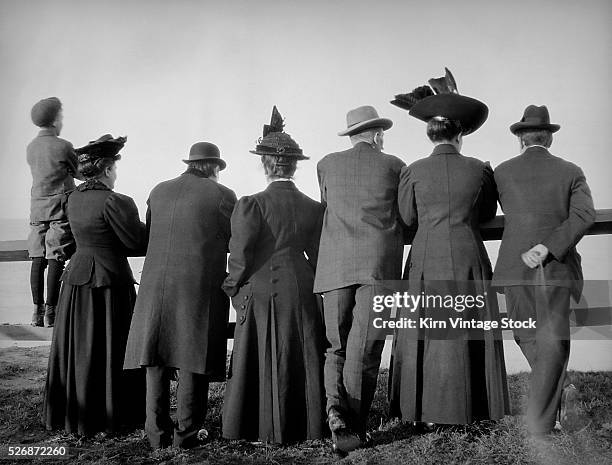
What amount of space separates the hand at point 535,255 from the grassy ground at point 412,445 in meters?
0.83

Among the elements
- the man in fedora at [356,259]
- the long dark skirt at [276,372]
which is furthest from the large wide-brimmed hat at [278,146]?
the long dark skirt at [276,372]

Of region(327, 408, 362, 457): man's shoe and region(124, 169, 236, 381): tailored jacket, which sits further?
region(124, 169, 236, 381): tailored jacket

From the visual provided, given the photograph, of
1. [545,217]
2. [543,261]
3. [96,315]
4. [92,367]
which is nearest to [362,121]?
[545,217]

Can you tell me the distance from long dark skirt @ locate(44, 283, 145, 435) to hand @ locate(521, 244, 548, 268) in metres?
2.96

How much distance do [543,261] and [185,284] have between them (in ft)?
8.00

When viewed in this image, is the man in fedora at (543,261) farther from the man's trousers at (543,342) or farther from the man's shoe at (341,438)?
the man's shoe at (341,438)

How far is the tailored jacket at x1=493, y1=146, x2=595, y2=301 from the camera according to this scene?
153 inches

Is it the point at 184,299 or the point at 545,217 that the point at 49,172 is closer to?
the point at 184,299

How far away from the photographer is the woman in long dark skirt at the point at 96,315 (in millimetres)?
4578

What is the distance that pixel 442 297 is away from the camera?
405 cm

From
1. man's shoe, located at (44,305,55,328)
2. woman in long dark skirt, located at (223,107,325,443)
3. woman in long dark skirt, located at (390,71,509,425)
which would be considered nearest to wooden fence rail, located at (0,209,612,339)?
woman in long dark skirt, located at (390,71,509,425)

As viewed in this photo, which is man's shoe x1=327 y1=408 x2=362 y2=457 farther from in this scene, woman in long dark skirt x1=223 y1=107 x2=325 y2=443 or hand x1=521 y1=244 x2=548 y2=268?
hand x1=521 y1=244 x2=548 y2=268

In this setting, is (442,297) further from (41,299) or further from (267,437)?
(41,299)

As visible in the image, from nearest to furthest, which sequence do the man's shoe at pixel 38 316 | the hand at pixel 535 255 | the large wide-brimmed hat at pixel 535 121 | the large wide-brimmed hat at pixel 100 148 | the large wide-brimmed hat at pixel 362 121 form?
the hand at pixel 535 255 < the large wide-brimmed hat at pixel 535 121 < the large wide-brimmed hat at pixel 362 121 < the large wide-brimmed hat at pixel 100 148 < the man's shoe at pixel 38 316
